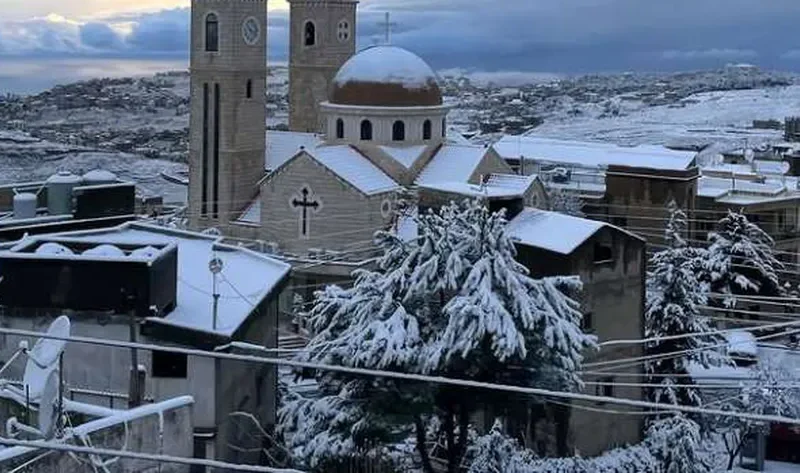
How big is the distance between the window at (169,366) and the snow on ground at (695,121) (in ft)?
192

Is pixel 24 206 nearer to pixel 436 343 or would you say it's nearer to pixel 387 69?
pixel 436 343

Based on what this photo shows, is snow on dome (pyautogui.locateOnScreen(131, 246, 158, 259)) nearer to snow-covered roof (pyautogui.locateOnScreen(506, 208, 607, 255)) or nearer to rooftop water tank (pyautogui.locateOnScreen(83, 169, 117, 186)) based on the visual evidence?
rooftop water tank (pyautogui.locateOnScreen(83, 169, 117, 186))

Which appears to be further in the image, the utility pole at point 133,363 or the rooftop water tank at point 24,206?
the rooftop water tank at point 24,206

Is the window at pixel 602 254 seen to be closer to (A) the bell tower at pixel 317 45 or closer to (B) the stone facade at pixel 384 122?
(B) the stone facade at pixel 384 122

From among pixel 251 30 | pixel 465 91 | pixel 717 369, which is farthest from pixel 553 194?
pixel 465 91

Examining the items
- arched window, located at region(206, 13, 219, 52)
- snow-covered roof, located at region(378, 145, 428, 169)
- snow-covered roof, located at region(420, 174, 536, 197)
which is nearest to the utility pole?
snow-covered roof, located at region(420, 174, 536, 197)

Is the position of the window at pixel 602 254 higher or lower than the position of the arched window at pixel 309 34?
lower

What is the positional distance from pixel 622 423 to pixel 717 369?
133 inches

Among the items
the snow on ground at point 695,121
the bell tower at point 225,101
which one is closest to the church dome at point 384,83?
the bell tower at point 225,101

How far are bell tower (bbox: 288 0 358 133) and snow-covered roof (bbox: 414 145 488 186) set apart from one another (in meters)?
5.56

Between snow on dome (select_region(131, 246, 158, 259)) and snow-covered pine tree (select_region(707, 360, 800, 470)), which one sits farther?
snow-covered pine tree (select_region(707, 360, 800, 470))

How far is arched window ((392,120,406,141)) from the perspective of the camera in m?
28.2

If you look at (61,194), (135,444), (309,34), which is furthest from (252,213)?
(135,444)

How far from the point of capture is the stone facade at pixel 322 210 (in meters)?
26.0
